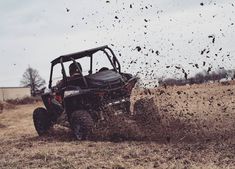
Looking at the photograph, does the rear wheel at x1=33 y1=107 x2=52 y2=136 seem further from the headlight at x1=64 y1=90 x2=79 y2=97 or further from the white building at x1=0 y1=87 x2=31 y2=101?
the white building at x1=0 y1=87 x2=31 y2=101

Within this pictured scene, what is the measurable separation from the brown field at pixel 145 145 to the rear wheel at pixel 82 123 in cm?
19

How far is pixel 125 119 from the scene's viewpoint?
11.0 m

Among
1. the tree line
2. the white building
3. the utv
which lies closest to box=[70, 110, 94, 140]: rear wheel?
the utv

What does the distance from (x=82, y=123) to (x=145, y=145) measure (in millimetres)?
2163

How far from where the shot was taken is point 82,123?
10.8m

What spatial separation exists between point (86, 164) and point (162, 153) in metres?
1.29

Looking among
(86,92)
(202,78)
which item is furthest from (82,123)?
(202,78)

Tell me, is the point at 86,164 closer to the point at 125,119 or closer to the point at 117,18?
the point at 125,119

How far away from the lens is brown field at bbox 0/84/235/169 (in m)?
7.37

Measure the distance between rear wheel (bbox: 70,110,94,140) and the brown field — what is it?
0.19 m

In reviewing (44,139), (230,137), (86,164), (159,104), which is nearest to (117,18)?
(159,104)

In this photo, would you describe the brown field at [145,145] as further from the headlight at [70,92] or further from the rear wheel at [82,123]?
the headlight at [70,92]

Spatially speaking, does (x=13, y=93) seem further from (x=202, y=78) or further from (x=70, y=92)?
(x=70, y=92)

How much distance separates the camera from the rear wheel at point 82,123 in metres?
10.8
